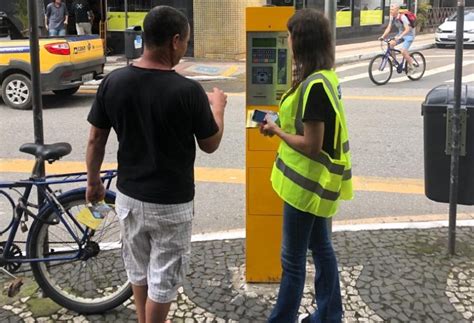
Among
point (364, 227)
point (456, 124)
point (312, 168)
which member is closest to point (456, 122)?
point (456, 124)

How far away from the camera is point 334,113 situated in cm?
289

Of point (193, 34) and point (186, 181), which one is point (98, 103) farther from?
point (193, 34)

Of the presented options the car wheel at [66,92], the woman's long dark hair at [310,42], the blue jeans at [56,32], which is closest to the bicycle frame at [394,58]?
the car wheel at [66,92]

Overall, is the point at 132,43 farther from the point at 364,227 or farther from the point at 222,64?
the point at 364,227

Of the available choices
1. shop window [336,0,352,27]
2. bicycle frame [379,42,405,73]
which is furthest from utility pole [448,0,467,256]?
shop window [336,0,352,27]

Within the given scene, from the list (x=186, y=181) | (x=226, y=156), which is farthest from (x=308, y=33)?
(x=226, y=156)

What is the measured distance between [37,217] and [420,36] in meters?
24.1

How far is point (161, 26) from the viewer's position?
104 inches

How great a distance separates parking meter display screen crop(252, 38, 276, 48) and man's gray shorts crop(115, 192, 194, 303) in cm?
114

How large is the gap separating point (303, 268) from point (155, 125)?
1.10 m

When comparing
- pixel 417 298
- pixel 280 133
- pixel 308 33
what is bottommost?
pixel 417 298

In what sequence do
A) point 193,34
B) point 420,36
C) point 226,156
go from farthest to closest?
point 420,36 < point 193,34 < point 226,156

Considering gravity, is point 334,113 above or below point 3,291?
above

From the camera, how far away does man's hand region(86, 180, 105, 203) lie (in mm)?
3061
